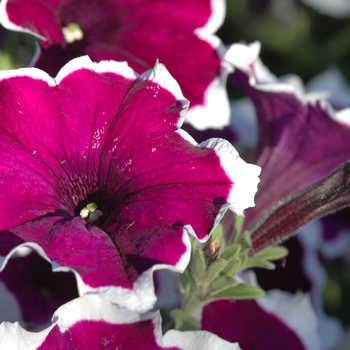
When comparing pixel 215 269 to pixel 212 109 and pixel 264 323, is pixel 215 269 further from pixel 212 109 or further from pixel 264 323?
pixel 212 109

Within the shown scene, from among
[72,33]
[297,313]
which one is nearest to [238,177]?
[297,313]

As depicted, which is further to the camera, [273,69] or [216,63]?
[273,69]

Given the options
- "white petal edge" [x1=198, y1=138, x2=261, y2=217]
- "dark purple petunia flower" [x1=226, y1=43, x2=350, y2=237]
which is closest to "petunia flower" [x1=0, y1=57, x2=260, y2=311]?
"white petal edge" [x1=198, y1=138, x2=261, y2=217]

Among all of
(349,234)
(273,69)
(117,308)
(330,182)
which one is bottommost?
(273,69)

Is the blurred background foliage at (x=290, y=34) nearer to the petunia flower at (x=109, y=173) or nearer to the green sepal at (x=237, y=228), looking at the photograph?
the green sepal at (x=237, y=228)

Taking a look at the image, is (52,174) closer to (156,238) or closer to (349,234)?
(156,238)

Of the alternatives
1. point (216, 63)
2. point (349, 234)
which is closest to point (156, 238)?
point (216, 63)

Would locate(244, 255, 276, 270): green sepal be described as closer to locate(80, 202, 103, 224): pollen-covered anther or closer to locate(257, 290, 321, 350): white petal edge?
locate(257, 290, 321, 350): white petal edge
